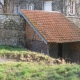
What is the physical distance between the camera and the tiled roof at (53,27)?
19.7 metres

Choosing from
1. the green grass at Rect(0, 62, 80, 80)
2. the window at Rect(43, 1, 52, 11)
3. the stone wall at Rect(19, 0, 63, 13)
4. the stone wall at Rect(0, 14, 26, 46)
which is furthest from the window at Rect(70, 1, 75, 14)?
the green grass at Rect(0, 62, 80, 80)

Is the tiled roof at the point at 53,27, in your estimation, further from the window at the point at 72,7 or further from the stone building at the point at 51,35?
the window at the point at 72,7

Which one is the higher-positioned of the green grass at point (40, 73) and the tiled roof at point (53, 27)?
the tiled roof at point (53, 27)

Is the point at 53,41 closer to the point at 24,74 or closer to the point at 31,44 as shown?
the point at 31,44

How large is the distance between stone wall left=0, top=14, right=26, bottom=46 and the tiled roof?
38.6 inches

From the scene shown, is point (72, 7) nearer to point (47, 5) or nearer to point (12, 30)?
point (47, 5)

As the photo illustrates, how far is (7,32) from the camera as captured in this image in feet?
68.4

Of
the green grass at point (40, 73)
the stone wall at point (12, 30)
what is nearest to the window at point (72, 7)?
the stone wall at point (12, 30)

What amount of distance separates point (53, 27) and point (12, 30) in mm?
3384

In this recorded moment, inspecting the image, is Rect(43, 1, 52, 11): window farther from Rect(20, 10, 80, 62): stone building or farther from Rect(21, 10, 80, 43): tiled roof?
Rect(20, 10, 80, 62): stone building

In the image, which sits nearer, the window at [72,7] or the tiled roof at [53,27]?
the tiled roof at [53,27]

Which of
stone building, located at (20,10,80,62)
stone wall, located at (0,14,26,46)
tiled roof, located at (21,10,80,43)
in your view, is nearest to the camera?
stone building, located at (20,10,80,62)

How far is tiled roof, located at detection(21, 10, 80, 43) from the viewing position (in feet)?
64.5

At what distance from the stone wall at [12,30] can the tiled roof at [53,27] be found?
3.22 ft
